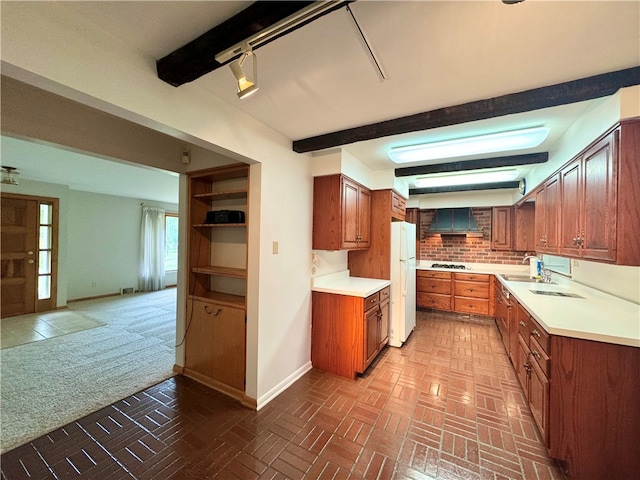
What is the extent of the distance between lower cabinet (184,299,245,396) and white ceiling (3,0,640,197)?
197cm

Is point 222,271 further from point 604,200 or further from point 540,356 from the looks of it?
point 604,200

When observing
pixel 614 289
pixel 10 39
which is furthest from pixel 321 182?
pixel 614 289

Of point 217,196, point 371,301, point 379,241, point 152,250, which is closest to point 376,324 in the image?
point 371,301

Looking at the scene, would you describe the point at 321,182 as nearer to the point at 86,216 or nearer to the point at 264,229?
the point at 264,229

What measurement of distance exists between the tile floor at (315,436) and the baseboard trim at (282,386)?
5cm

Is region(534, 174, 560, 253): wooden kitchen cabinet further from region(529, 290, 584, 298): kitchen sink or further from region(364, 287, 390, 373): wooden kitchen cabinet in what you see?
region(364, 287, 390, 373): wooden kitchen cabinet

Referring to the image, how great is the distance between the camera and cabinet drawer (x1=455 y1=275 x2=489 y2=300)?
15.5ft

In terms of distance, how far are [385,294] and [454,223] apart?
9.88 feet

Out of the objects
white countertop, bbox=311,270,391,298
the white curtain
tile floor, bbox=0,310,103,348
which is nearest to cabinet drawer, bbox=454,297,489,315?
white countertop, bbox=311,270,391,298

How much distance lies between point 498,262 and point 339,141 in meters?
4.62

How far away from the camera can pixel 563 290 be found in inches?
109

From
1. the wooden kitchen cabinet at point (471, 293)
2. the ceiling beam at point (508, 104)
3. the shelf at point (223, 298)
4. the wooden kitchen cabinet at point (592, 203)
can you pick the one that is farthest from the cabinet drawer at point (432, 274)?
the shelf at point (223, 298)

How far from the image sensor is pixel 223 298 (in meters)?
2.70

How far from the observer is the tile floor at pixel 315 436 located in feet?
5.32
